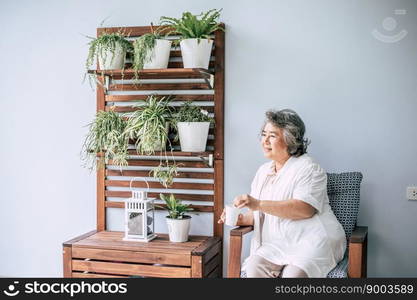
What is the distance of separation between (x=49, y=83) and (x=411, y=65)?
2.30m

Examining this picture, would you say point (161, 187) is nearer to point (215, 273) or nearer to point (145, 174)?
point (145, 174)

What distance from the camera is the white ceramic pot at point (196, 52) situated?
325 centimetres

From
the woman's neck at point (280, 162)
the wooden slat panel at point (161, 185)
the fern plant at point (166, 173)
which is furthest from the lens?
the wooden slat panel at point (161, 185)

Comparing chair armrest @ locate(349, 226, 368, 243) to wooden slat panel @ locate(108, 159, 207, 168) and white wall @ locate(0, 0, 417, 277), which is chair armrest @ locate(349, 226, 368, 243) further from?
wooden slat panel @ locate(108, 159, 207, 168)

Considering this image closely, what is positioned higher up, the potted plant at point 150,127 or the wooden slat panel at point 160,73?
the wooden slat panel at point 160,73

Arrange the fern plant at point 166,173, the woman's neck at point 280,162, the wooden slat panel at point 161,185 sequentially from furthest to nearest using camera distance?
the wooden slat panel at point 161,185
the fern plant at point 166,173
the woman's neck at point 280,162

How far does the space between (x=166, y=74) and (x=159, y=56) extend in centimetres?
18

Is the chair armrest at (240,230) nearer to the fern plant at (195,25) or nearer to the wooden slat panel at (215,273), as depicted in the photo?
the wooden slat panel at (215,273)

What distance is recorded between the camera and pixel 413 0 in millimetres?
3152

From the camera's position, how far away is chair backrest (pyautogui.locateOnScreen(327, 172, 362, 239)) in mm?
3055

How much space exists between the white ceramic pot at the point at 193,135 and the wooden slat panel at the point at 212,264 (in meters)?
0.66

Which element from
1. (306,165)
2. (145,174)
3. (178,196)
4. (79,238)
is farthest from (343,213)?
(79,238)

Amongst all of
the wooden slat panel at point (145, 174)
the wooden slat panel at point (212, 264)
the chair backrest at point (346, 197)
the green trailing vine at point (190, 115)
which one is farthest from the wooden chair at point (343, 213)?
the green trailing vine at point (190, 115)

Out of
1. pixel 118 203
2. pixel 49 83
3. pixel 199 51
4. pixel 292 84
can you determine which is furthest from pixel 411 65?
pixel 49 83
